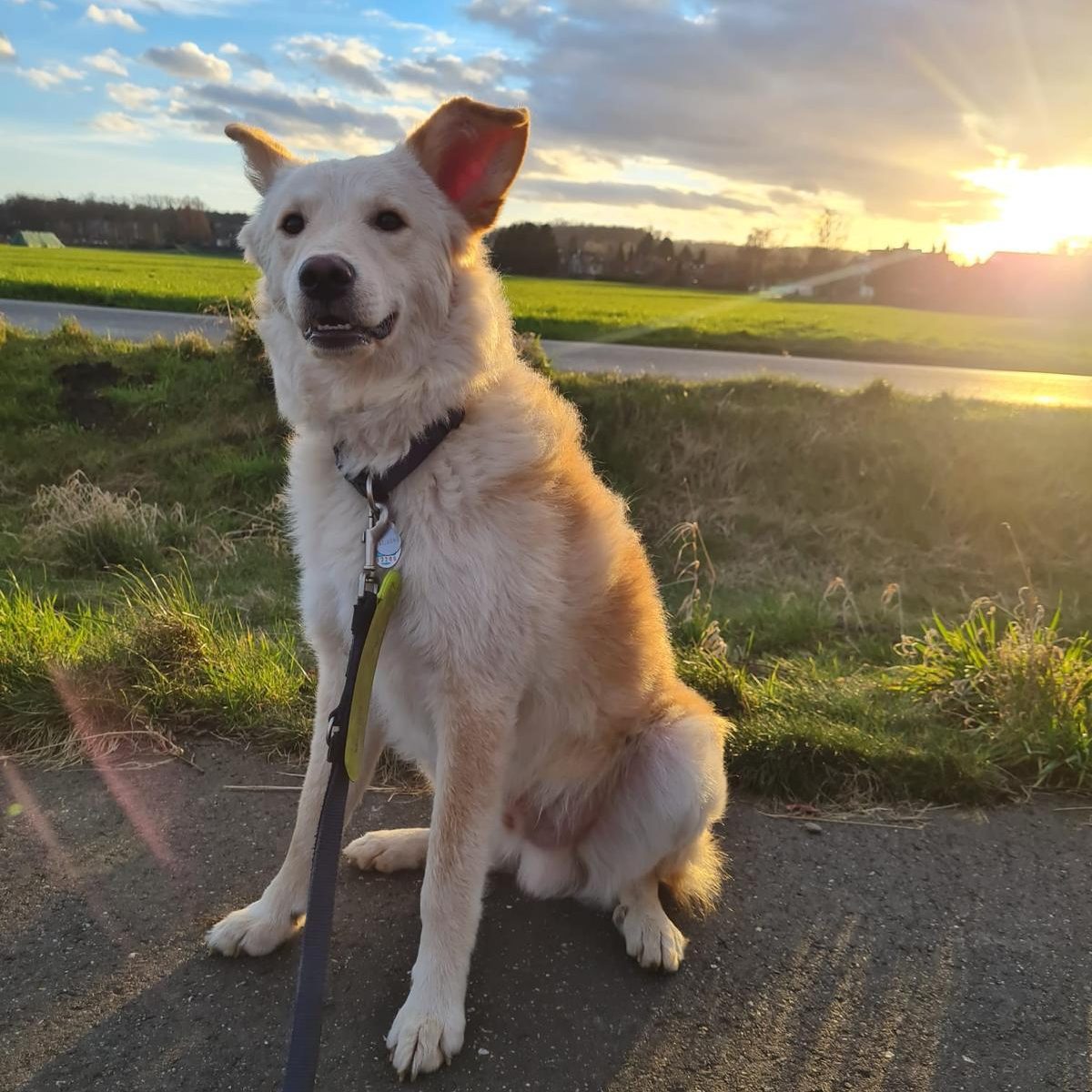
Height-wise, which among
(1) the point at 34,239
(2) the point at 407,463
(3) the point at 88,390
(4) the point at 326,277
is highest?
(1) the point at 34,239

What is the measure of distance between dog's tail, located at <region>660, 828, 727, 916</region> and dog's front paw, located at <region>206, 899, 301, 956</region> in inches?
47.1

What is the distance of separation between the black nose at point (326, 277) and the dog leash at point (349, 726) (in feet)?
1.45

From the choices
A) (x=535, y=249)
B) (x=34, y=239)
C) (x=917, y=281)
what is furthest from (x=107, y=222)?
(x=917, y=281)

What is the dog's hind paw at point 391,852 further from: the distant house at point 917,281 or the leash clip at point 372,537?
the distant house at point 917,281

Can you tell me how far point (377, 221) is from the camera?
2.47 meters

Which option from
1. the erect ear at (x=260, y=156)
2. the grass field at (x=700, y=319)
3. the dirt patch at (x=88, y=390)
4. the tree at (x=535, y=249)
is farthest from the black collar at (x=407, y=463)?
the tree at (x=535, y=249)

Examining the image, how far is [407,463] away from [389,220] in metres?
0.79

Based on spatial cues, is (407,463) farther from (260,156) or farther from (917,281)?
(917,281)

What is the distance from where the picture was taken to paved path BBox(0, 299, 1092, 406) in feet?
40.7

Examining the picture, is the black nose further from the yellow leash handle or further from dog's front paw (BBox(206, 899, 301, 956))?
dog's front paw (BBox(206, 899, 301, 956))

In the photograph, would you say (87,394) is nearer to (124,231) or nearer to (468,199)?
(468,199)

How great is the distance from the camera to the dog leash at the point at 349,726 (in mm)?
1840

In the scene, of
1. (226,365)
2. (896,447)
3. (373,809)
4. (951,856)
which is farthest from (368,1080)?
(226,365)

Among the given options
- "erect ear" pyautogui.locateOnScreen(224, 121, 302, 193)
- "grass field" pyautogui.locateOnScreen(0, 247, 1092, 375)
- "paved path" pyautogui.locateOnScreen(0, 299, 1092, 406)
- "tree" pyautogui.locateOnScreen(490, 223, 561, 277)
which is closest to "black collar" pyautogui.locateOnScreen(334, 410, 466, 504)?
"erect ear" pyautogui.locateOnScreen(224, 121, 302, 193)
